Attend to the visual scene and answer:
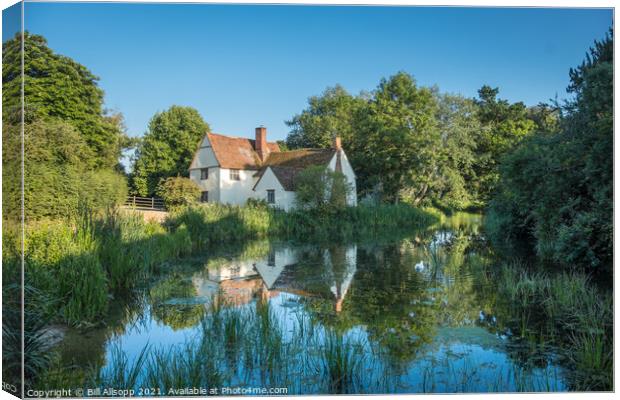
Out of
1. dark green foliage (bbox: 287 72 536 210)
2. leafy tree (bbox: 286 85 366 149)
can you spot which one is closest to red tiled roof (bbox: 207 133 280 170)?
dark green foliage (bbox: 287 72 536 210)

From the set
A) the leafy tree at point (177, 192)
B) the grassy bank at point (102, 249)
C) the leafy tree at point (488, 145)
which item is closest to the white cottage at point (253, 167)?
the leafy tree at point (177, 192)

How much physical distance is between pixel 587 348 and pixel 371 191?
734 inches

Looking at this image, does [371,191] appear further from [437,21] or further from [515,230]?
[437,21]

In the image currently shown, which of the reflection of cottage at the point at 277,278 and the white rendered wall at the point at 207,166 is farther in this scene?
the white rendered wall at the point at 207,166

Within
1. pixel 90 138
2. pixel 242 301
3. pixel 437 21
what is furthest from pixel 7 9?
pixel 90 138

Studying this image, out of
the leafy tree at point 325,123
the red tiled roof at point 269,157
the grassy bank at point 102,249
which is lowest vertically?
the grassy bank at point 102,249

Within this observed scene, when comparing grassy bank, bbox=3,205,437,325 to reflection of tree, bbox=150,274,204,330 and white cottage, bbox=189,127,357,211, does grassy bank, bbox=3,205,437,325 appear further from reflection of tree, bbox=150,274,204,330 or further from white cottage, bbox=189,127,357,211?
white cottage, bbox=189,127,357,211

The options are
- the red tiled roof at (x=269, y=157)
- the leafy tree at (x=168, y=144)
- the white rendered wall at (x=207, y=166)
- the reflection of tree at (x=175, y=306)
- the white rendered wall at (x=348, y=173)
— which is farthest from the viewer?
the white rendered wall at (x=207, y=166)

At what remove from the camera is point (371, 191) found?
73.5ft

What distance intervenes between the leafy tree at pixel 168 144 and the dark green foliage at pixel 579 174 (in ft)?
46.1

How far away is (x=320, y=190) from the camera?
789 inches

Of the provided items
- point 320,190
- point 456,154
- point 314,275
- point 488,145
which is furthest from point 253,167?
point 314,275

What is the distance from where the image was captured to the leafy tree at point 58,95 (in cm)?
367

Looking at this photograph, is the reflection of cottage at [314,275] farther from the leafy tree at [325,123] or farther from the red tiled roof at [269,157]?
the red tiled roof at [269,157]
